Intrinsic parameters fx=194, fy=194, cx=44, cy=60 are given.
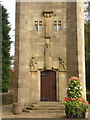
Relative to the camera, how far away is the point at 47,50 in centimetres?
1426

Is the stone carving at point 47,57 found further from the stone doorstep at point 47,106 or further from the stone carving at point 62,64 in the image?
the stone doorstep at point 47,106

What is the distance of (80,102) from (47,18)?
695cm

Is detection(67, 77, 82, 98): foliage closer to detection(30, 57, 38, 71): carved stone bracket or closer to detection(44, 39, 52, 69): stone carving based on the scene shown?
detection(44, 39, 52, 69): stone carving

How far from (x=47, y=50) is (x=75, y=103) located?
4.95 meters

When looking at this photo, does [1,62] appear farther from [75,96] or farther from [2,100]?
[75,96]

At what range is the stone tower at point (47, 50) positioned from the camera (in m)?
14.0

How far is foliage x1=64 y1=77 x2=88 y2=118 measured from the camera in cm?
1062

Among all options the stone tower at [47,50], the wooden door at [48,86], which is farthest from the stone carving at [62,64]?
the wooden door at [48,86]

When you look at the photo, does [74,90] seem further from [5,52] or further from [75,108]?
[5,52]

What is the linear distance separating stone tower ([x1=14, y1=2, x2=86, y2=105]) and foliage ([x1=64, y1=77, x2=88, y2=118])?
8.72 feet

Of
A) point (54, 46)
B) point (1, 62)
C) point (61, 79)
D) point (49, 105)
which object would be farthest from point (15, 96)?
point (1, 62)

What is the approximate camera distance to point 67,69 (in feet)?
46.7

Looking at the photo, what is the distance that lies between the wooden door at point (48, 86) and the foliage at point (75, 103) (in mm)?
3224

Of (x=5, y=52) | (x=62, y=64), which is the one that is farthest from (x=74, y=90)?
(x=5, y=52)
